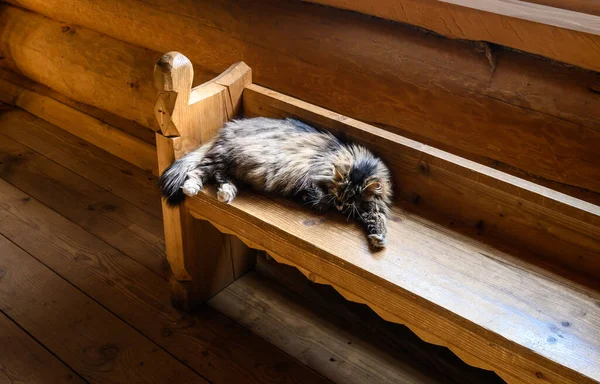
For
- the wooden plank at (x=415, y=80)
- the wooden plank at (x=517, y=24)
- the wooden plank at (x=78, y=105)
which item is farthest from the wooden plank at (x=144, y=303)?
the wooden plank at (x=517, y=24)

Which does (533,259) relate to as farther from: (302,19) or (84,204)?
(84,204)

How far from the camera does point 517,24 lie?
1.54 metres

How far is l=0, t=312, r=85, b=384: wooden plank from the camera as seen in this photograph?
1.68 meters

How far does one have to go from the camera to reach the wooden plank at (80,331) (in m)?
1.72

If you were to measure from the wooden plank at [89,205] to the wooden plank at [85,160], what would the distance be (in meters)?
0.04

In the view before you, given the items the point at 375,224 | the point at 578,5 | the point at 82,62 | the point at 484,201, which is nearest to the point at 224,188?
the point at 375,224

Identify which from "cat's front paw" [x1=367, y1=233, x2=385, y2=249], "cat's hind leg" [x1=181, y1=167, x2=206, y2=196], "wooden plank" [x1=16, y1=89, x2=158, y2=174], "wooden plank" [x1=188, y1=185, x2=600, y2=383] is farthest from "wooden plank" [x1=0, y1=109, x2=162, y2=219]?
"cat's front paw" [x1=367, y1=233, x2=385, y2=249]

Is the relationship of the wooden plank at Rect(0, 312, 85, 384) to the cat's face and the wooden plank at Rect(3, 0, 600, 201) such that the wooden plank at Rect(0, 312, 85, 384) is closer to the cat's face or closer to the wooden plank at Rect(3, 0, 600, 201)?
the cat's face

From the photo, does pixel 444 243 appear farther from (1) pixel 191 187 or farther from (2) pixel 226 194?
(1) pixel 191 187

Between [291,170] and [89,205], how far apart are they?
1.31 metres

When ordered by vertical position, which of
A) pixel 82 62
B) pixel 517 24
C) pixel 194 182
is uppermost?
pixel 517 24

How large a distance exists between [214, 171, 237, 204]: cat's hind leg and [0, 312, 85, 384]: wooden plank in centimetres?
73

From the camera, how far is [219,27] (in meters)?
2.25

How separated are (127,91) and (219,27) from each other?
2.12 ft
